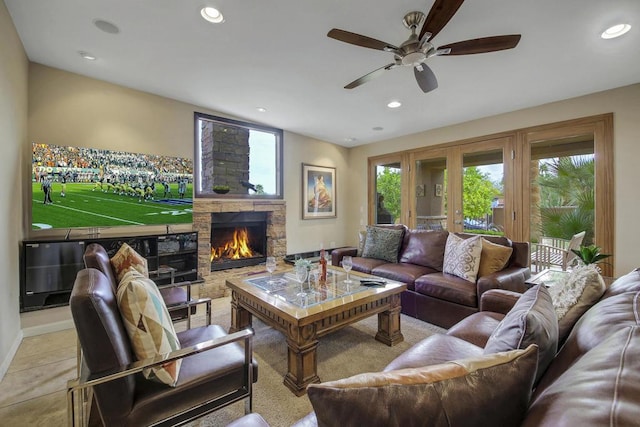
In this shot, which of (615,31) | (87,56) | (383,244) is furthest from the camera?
(383,244)

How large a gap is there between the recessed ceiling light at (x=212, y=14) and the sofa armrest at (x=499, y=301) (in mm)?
3056

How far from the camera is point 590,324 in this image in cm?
95

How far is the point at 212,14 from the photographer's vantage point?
7.00ft

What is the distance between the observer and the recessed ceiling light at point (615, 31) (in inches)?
85.5

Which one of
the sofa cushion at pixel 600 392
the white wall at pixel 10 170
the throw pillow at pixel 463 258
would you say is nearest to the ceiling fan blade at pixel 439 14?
the sofa cushion at pixel 600 392

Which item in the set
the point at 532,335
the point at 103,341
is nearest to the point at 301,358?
the point at 103,341

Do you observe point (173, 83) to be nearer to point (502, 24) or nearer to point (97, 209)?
point (97, 209)

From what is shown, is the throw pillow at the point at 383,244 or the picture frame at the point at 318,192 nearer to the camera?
the throw pillow at the point at 383,244

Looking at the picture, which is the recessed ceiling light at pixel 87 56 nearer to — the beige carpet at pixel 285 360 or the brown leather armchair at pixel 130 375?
the brown leather armchair at pixel 130 375

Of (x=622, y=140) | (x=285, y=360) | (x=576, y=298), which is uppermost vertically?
(x=622, y=140)

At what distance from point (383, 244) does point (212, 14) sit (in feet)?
10.4

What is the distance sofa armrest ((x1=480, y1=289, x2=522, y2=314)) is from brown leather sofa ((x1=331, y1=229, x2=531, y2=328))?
17.9 inches

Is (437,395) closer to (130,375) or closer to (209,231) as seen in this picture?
(130,375)

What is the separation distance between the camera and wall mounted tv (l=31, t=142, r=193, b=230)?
113 inches
